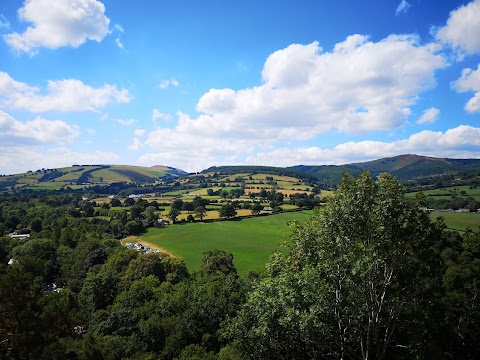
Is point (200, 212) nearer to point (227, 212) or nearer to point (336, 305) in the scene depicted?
point (227, 212)

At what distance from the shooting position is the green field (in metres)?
79.4

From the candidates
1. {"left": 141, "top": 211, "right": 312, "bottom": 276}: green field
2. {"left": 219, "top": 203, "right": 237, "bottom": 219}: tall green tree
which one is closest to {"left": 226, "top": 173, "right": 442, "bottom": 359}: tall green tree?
{"left": 141, "top": 211, "right": 312, "bottom": 276}: green field

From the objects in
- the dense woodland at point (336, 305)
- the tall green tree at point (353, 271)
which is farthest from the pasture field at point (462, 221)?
the tall green tree at point (353, 271)

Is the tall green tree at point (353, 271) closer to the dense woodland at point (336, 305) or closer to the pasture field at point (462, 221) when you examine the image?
the dense woodland at point (336, 305)

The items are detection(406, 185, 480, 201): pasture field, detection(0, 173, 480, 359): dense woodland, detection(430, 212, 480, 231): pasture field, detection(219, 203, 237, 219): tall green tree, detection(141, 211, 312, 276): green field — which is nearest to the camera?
detection(0, 173, 480, 359): dense woodland

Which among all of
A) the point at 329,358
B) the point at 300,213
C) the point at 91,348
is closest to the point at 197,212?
the point at 300,213

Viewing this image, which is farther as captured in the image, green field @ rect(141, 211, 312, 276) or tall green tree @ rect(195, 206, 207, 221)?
tall green tree @ rect(195, 206, 207, 221)

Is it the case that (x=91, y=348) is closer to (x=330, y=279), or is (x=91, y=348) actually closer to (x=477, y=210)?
(x=330, y=279)

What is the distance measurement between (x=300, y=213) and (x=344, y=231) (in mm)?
115935

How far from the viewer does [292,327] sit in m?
16.7

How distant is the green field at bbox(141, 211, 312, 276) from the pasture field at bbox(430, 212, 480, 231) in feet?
160

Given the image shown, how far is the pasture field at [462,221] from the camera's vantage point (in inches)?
3791

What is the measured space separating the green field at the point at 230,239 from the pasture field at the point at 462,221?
48.8 metres

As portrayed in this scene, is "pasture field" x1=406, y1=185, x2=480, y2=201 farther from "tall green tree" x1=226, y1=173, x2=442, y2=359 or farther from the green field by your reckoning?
"tall green tree" x1=226, y1=173, x2=442, y2=359
